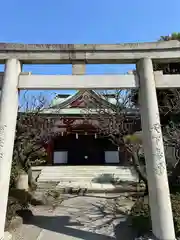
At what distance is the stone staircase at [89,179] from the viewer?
11.0 m

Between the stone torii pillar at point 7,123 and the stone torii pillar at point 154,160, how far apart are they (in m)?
3.12

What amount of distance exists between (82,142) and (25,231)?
1424cm

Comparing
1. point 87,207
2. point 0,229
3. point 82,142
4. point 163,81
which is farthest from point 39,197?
point 82,142

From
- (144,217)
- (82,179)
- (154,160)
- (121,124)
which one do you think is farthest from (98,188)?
(154,160)

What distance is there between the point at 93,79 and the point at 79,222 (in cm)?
422

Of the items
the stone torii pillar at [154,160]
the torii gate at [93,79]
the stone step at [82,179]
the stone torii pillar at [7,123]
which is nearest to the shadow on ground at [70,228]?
the stone torii pillar at [154,160]

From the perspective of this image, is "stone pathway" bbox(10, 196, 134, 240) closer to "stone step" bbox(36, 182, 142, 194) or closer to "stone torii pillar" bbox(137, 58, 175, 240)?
"stone torii pillar" bbox(137, 58, 175, 240)

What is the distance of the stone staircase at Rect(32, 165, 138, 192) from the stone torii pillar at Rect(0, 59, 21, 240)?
6720mm

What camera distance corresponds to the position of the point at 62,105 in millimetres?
17469

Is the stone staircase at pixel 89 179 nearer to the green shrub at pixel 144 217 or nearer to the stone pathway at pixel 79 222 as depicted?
the stone pathway at pixel 79 222

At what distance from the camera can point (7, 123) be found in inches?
180

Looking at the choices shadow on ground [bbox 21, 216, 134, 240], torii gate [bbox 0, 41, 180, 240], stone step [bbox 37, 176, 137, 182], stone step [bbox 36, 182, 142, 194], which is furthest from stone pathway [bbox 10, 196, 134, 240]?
stone step [bbox 37, 176, 137, 182]

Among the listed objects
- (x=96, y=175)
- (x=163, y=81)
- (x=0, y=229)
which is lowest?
(x=0, y=229)

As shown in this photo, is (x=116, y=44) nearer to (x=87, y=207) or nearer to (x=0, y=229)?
(x=0, y=229)
